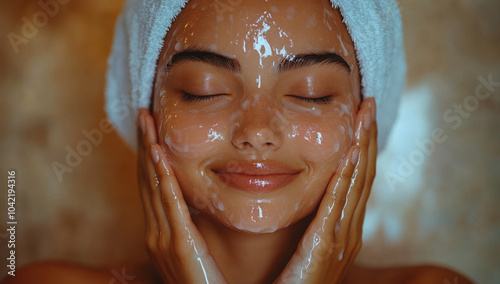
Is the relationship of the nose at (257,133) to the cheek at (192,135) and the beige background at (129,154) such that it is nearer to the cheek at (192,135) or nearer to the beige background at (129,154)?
the cheek at (192,135)

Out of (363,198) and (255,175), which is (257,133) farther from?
(363,198)

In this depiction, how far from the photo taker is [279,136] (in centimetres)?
86

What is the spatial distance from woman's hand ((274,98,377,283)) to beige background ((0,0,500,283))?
0.48m

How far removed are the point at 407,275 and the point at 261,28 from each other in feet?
2.46

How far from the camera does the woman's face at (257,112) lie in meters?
0.87

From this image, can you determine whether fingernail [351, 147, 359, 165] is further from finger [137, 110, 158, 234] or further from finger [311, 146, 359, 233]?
finger [137, 110, 158, 234]

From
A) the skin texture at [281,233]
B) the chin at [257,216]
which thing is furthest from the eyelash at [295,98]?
the chin at [257,216]

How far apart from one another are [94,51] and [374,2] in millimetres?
909

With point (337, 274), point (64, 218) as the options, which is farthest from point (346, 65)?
point (64, 218)

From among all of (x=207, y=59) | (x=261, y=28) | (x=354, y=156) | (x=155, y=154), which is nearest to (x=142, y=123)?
(x=155, y=154)

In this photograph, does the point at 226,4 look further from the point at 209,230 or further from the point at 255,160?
the point at 209,230

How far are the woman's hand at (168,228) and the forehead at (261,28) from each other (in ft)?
0.75

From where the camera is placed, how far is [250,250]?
102cm

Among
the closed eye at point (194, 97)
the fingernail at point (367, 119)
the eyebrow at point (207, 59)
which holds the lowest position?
the fingernail at point (367, 119)
